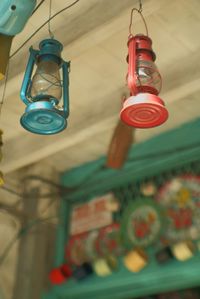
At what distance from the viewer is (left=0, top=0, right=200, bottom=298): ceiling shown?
1729mm

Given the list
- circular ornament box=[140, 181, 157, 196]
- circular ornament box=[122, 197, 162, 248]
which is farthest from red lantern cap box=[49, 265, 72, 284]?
circular ornament box=[140, 181, 157, 196]

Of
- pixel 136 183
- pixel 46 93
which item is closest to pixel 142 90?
pixel 46 93

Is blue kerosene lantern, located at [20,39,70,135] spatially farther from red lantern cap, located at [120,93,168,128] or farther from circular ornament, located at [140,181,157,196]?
circular ornament, located at [140,181,157,196]

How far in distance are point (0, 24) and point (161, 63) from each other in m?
1.14

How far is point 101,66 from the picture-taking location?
92.6 inches

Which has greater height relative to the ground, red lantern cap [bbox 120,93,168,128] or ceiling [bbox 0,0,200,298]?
ceiling [bbox 0,0,200,298]

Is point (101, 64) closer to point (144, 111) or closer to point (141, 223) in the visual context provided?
point (141, 223)

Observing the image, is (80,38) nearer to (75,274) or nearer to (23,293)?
(75,274)

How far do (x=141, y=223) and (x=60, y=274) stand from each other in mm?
661

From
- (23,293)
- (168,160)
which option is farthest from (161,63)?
(23,293)

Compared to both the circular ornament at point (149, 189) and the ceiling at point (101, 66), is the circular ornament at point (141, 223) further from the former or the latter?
the ceiling at point (101, 66)

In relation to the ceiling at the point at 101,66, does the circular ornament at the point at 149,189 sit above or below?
below

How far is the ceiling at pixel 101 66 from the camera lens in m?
1.73

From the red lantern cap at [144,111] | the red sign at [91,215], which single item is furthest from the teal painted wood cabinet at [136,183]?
the red lantern cap at [144,111]
